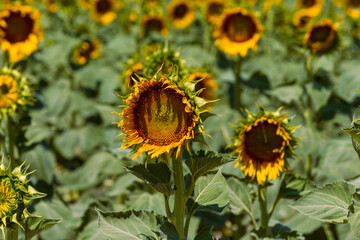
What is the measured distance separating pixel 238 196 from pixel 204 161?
0.59m

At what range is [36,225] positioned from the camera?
1446 millimetres

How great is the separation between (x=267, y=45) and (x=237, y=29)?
4.05 feet

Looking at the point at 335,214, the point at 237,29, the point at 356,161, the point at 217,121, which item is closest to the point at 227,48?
the point at 237,29

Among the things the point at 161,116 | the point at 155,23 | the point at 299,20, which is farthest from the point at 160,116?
the point at 155,23

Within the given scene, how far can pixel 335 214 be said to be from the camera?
1433mm

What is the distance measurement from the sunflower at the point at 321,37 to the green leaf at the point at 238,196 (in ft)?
3.71

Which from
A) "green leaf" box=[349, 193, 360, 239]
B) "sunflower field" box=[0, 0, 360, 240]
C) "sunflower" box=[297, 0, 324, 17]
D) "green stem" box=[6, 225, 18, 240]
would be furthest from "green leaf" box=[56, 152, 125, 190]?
"sunflower" box=[297, 0, 324, 17]

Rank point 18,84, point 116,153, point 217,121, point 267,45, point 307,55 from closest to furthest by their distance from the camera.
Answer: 1. point 116,153
2. point 18,84
3. point 307,55
4. point 217,121
5. point 267,45

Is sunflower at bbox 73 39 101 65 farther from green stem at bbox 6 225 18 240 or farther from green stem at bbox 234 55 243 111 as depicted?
green stem at bbox 6 225 18 240

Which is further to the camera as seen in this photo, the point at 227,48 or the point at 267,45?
the point at 267,45

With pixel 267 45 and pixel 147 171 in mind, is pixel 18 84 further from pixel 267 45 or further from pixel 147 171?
pixel 267 45

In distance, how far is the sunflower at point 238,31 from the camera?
117 inches

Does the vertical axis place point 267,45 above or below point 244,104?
above

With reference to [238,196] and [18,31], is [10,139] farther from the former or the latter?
[238,196]
